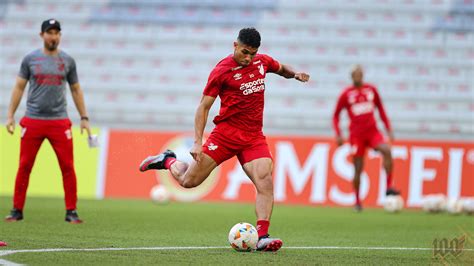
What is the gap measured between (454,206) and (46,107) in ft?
25.1

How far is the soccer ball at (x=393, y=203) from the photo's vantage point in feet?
49.6

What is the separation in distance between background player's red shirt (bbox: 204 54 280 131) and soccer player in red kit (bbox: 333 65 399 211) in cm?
733

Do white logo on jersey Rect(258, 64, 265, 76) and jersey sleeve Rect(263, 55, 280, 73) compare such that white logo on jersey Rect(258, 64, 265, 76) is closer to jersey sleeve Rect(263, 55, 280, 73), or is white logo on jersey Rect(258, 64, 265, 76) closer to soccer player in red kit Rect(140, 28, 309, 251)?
soccer player in red kit Rect(140, 28, 309, 251)

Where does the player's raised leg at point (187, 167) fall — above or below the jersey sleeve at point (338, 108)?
below

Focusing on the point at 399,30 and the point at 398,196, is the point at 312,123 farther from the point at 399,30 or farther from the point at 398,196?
the point at 398,196

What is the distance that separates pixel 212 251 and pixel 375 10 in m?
14.5

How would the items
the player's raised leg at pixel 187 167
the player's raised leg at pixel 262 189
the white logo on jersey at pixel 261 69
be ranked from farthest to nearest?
the player's raised leg at pixel 187 167, the white logo on jersey at pixel 261 69, the player's raised leg at pixel 262 189

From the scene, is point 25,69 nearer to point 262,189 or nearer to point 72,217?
point 72,217

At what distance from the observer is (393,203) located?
1511 centimetres

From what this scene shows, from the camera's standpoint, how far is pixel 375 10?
2109 cm

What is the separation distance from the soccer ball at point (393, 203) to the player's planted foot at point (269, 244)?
25.6 ft

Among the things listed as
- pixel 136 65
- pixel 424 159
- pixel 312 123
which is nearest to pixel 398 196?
pixel 424 159

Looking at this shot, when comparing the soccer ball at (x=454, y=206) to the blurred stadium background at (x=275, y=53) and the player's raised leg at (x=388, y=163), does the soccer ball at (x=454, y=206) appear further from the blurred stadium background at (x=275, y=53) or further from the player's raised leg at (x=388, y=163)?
the blurred stadium background at (x=275, y=53)

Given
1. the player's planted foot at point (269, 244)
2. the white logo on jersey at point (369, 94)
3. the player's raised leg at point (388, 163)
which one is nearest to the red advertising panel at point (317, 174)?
the player's raised leg at point (388, 163)
